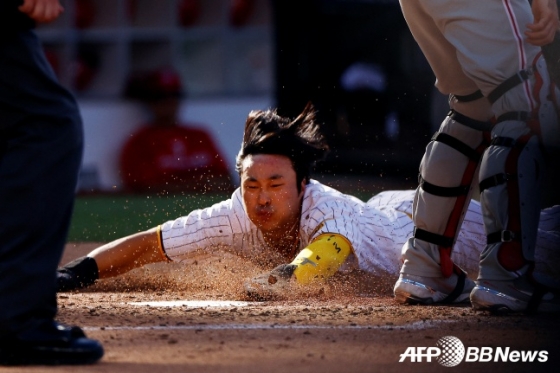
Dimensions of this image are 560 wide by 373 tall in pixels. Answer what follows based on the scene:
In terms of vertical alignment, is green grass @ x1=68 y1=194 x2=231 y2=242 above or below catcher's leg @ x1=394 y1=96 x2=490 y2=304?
below

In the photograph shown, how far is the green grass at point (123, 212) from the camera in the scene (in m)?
7.99

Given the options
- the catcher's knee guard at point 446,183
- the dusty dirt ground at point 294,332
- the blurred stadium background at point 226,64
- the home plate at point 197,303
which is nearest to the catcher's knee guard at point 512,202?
the dusty dirt ground at point 294,332

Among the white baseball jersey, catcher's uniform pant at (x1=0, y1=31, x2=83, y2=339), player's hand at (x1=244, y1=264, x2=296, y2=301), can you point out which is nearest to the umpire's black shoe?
catcher's uniform pant at (x1=0, y1=31, x2=83, y2=339)

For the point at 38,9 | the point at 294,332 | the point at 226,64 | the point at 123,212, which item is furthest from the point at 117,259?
the point at 226,64

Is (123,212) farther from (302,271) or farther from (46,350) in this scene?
(46,350)

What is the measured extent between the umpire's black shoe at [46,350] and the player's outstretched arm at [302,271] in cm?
145

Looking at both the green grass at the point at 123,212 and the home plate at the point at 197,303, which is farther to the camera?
the green grass at the point at 123,212

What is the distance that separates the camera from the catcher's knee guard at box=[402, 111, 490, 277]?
13.2 feet

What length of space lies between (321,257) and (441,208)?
637 millimetres

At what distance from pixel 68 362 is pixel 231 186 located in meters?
9.53

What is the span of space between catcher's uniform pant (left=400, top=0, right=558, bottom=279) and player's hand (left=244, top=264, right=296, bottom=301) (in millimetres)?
490

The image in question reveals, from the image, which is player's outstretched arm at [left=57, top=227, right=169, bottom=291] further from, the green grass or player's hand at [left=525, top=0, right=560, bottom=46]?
the green grass

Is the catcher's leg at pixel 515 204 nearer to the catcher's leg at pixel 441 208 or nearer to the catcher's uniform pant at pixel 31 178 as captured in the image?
the catcher's leg at pixel 441 208

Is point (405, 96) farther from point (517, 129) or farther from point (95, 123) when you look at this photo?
point (517, 129)
